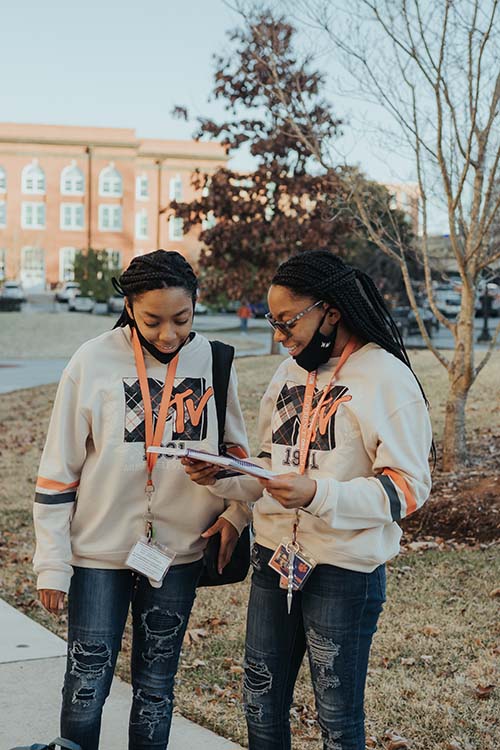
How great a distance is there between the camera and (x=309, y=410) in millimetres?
2617

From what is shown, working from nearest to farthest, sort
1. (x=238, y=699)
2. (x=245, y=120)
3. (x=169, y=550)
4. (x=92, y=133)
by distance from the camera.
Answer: (x=169, y=550)
(x=238, y=699)
(x=245, y=120)
(x=92, y=133)

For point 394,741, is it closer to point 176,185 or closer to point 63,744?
point 63,744

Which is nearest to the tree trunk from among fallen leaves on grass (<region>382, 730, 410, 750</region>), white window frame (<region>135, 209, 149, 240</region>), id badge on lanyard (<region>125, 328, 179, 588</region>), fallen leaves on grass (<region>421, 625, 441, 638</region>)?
fallen leaves on grass (<region>421, 625, 441, 638</region>)

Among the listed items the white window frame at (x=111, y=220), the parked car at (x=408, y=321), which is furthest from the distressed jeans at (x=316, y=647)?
the white window frame at (x=111, y=220)

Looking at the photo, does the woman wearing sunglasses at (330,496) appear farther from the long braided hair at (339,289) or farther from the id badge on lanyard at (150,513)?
the id badge on lanyard at (150,513)

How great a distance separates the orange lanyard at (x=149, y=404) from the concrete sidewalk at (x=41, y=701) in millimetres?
1496

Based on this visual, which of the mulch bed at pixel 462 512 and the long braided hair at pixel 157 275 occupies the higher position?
the long braided hair at pixel 157 275

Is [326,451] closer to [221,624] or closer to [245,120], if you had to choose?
[221,624]

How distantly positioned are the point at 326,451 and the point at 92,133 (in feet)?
230

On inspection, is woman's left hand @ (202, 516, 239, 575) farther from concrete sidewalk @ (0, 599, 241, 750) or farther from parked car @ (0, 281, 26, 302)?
parked car @ (0, 281, 26, 302)

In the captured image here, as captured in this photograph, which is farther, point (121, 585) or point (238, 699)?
point (238, 699)

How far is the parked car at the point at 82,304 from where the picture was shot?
51.7 meters

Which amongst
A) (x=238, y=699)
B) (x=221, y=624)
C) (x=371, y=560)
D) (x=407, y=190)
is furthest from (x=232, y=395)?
(x=407, y=190)

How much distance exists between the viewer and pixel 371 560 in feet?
8.36
